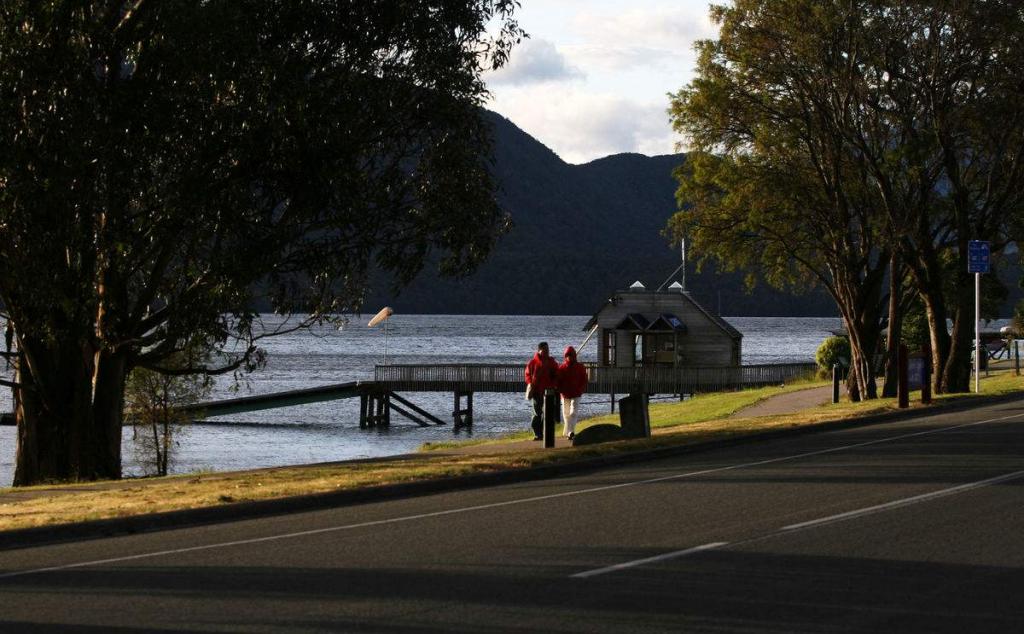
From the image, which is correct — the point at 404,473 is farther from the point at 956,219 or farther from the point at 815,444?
the point at 956,219

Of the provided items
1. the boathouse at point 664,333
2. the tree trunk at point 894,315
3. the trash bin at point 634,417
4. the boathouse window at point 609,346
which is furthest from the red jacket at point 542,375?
the boathouse window at point 609,346

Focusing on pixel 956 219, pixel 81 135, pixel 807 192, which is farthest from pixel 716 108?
pixel 81 135

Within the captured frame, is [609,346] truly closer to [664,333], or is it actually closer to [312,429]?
[664,333]

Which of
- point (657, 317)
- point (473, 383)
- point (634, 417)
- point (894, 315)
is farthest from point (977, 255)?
point (473, 383)

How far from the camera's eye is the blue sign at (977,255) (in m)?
30.6

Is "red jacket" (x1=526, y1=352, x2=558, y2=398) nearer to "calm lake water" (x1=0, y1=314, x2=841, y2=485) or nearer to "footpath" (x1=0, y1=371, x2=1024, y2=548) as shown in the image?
"footpath" (x1=0, y1=371, x2=1024, y2=548)

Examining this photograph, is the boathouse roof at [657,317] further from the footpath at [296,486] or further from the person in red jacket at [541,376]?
the person in red jacket at [541,376]

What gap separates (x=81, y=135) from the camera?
1928cm

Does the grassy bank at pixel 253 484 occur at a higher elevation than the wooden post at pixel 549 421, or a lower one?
lower

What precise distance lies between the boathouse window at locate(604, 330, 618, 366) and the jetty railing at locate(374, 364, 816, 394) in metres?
4.08

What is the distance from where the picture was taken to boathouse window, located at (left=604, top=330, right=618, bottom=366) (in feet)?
223

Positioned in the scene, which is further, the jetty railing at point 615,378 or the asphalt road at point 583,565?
the jetty railing at point 615,378

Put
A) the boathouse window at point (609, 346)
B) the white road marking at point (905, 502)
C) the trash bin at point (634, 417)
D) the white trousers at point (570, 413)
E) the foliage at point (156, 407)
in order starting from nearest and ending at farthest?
1. the white road marking at point (905, 502)
2. the trash bin at point (634, 417)
3. the white trousers at point (570, 413)
4. the foliage at point (156, 407)
5. the boathouse window at point (609, 346)

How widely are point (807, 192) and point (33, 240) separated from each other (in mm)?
20382
